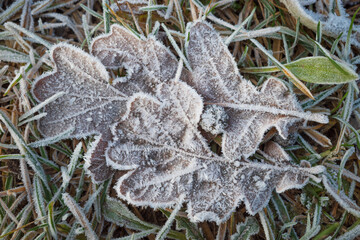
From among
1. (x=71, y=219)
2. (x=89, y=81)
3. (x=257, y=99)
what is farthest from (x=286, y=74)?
(x=71, y=219)

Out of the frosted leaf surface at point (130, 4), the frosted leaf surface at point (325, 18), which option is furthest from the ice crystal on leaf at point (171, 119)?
the frosted leaf surface at point (325, 18)

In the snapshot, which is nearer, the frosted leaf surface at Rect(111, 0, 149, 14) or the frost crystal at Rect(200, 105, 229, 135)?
the frost crystal at Rect(200, 105, 229, 135)

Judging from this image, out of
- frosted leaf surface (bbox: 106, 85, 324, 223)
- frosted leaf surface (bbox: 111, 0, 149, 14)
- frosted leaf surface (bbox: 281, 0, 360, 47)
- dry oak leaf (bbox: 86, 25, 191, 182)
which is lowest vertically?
frosted leaf surface (bbox: 106, 85, 324, 223)

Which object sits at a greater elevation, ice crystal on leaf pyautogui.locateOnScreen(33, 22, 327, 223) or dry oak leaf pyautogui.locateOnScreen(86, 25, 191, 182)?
dry oak leaf pyautogui.locateOnScreen(86, 25, 191, 182)

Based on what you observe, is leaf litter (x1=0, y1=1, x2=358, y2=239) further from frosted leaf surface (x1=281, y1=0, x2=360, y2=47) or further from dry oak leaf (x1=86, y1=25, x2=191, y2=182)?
frosted leaf surface (x1=281, y1=0, x2=360, y2=47)

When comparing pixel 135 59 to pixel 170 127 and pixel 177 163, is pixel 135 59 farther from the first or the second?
pixel 177 163

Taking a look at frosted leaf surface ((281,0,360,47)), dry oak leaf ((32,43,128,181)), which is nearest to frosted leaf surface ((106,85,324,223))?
dry oak leaf ((32,43,128,181))
